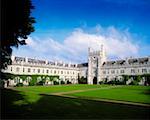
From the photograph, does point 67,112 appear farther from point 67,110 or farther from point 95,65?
point 95,65

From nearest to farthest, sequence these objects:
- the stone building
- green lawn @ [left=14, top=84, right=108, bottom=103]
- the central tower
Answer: green lawn @ [left=14, top=84, right=108, bottom=103] → the stone building → the central tower

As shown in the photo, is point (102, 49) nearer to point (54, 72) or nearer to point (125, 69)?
Result: point (125, 69)

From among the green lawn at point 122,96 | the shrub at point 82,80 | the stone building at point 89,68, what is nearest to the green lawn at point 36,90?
the green lawn at point 122,96

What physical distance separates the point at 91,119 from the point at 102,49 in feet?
225

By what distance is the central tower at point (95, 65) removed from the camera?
77938 millimetres

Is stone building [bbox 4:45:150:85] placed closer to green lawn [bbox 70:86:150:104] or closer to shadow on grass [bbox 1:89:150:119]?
green lawn [bbox 70:86:150:104]

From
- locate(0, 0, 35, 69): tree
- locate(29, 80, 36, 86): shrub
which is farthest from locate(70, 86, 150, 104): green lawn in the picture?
locate(29, 80, 36, 86): shrub

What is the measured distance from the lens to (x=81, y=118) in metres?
12.3

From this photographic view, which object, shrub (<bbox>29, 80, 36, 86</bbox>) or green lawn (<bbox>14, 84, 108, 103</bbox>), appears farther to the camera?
shrub (<bbox>29, 80, 36, 86</bbox>)

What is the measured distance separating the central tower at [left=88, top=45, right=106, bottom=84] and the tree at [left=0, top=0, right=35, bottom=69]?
60.7 m

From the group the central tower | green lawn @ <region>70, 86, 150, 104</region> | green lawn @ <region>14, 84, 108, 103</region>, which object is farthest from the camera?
the central tower

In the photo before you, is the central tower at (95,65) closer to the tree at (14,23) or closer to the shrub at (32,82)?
the shrub at (32,82)

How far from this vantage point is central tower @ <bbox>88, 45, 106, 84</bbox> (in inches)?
3068

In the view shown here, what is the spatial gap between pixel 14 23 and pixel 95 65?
216ft
